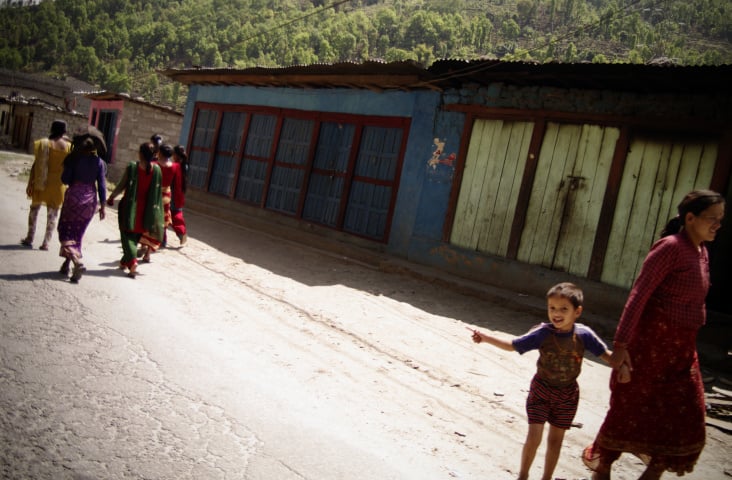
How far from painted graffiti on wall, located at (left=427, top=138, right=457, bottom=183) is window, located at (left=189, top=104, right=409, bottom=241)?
2.54 ft

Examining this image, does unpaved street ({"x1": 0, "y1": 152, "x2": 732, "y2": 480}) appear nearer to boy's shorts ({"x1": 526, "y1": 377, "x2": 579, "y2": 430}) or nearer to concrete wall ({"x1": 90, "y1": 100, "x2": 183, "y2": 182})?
boy's shorts ({"x1": 526, "y1": 377, "x2": 579, "y2": 430})

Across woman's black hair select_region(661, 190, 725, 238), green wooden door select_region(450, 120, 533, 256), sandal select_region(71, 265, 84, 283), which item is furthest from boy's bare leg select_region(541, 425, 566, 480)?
green wooden door select_region(450, 120, 533, 256)

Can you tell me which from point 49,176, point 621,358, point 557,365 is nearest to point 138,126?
point 49,176

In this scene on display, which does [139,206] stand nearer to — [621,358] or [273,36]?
Answer: [621,358]

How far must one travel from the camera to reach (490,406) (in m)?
4.04

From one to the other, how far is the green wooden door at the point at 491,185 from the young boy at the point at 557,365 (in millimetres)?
5692

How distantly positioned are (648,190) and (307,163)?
7260mm

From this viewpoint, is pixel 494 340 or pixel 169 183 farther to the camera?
pixel 169 183

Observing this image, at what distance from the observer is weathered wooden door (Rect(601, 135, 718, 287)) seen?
22.1 ft

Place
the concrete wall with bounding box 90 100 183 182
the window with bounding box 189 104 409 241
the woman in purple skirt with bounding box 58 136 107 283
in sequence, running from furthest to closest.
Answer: the concrete wall with bounding box 90 100 183 182
the window with bounding box 189 104 409 241
the woman in purple skirt with bounding box 58 136 107 283

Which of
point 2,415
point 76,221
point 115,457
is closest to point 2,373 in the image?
point 2,415

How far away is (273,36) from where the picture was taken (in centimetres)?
9594

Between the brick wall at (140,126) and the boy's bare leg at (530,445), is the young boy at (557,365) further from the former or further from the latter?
the brick wall at (140,126)

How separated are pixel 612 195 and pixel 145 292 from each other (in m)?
6.39
